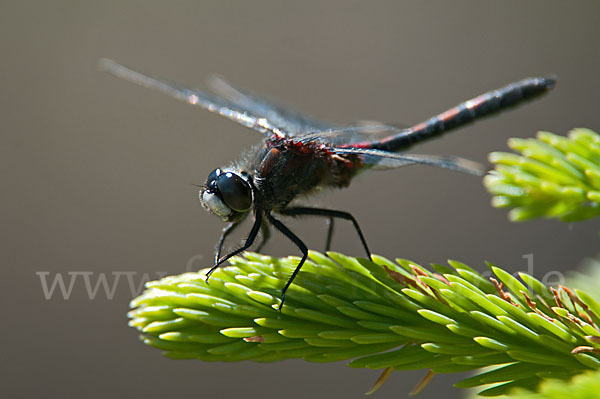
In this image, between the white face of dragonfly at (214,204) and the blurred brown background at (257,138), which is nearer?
the white face of dragonfly at (214,204)

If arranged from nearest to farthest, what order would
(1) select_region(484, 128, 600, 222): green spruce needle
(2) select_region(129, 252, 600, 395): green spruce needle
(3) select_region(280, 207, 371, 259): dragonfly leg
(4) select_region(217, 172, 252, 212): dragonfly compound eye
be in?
1. (2) select_region(129, 252, 600, 395): green spruce needle
2. (1) select_region(484, 128, 600, 222): green spruce needle
3. (4) select_region(217, 172, 252, 212): dragonfly compound eye
4. (3) select_region(280, 207, 371, 259): dragonfly leg

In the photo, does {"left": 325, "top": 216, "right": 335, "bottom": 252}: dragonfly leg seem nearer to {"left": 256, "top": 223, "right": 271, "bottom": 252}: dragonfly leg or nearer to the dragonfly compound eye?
{"left": 256, "top": 223, "right": 271, "bottom": 252}: dragonfly leg

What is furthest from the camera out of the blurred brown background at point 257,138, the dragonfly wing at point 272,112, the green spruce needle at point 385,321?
the blurred brown background at point 257,138

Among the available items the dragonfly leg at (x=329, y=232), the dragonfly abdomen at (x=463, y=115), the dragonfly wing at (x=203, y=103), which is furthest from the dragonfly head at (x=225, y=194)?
the dragonfly abdomen at (x=463, y=115)

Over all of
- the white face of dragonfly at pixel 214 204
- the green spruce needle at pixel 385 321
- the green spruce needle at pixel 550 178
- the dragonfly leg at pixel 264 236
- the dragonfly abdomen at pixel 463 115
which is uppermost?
the dragonfly abdomen at pixel 463 115

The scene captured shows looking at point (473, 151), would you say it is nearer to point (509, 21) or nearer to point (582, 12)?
point (509, 21)

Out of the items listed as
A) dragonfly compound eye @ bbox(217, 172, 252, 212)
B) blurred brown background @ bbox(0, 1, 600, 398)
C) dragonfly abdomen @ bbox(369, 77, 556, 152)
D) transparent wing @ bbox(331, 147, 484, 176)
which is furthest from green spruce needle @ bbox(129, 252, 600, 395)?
blurred brown background @ bbox(0, 1, 600, 398)

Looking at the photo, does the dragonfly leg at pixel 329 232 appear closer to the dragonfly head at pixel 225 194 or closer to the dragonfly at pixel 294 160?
the dragonfly at pixel 294 160

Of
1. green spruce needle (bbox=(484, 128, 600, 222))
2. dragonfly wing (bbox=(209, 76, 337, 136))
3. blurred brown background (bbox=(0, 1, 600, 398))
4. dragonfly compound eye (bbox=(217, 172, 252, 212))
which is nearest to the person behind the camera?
green spruce needle (bbox=(484, 128, 600, 222))

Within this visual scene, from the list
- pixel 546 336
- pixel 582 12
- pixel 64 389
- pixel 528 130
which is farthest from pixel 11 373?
pixel 582 12
